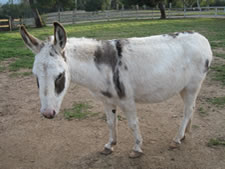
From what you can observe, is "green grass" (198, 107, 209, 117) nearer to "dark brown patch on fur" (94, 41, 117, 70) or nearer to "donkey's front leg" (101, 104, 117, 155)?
"donkey's front leg" (101, 104, 117, 155)

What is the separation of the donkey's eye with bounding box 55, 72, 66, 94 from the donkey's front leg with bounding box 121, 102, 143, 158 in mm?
934

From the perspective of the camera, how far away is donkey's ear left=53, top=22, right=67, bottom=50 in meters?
2.48

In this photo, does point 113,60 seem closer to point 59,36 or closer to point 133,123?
point 59,36

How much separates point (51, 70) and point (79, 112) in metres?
2.49

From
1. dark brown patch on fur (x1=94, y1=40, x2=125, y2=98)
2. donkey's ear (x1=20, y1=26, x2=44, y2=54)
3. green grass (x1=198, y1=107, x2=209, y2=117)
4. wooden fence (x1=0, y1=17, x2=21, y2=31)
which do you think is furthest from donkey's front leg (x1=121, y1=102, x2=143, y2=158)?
wooden fence (x1=0, y1=17, x2=21, y2=31)

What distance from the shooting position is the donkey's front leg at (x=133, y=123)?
3138 millimetres

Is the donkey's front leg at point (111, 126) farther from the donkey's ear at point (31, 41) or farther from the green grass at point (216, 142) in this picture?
the green grass at point (216, 142)

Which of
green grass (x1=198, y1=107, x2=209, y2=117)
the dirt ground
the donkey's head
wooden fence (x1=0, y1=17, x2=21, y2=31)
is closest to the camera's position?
the donkey's head

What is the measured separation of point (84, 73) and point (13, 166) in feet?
5.99

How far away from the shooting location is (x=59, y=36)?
8.43 feet

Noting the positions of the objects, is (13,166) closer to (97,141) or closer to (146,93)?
(97,141)

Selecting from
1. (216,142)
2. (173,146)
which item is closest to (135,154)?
(173,146)

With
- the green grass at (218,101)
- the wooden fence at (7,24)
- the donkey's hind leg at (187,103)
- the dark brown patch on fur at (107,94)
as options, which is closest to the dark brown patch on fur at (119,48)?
the dark brown patch on fur at (107,94)

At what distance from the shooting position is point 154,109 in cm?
486
